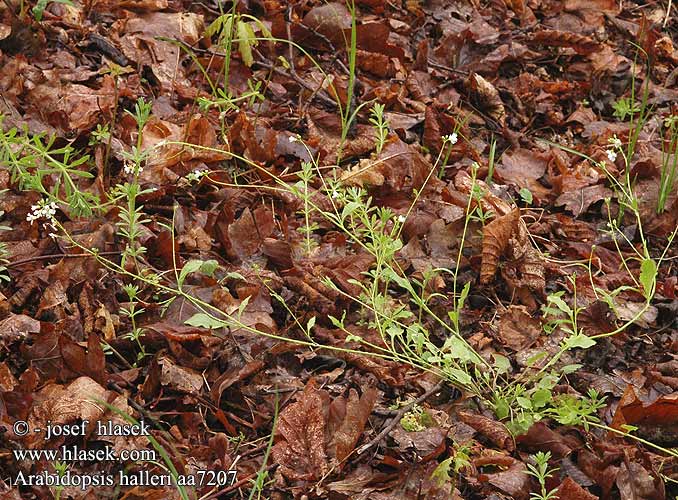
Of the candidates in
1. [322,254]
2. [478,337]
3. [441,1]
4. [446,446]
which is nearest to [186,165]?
[322,254]

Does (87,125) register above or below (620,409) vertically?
above

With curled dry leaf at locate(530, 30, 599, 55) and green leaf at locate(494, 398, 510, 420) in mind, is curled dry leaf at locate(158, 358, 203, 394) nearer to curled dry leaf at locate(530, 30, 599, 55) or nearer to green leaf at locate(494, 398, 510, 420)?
green leaf at locate(494, 398, 510, 420)

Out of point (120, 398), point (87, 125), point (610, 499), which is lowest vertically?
point (610, 499)

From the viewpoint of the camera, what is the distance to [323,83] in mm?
3588

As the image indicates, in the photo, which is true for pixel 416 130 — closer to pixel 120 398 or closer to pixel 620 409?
pixel 620 409

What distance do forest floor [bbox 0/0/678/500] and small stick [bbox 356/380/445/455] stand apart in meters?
0.01

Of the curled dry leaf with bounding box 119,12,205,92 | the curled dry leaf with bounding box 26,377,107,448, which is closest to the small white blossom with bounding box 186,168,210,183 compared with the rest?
the curled dry leaf with bounding box 119,12,205,92

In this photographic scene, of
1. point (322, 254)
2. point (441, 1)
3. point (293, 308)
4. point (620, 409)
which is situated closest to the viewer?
point (620, 409)

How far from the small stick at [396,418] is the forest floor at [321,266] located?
0.01 meters

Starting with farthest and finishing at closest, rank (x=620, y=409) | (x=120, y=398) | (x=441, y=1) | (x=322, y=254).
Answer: (x=441, y=1) < (x=322, y=254) < (x=620, y=409) < (x=120, y=398)

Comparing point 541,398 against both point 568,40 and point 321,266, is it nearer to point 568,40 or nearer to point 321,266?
point 321,266

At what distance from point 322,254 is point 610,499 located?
3.93 feet

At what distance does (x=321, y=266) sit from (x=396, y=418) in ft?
2.07

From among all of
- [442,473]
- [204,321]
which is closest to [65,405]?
[204,321]
